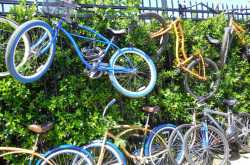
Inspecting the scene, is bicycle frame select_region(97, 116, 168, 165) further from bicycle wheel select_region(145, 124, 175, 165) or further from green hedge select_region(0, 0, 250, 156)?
green hedge select_region(0, 0, 250, 156)

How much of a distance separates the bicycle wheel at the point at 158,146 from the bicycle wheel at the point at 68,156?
4.28 ft

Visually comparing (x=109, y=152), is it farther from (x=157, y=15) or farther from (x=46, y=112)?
(x=157, y=15)

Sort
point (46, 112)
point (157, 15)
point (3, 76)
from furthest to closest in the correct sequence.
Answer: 1. point (157, 15)
2. point (46, 112)
3. point (3, 76)

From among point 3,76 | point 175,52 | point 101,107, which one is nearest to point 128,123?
point 101,107

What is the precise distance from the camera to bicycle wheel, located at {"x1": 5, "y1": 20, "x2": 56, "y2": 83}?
15.9ft

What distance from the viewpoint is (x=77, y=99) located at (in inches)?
238

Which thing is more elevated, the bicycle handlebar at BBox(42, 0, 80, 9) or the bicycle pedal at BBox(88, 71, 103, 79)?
the bicycle handlebar at BBox(42, 0, 80, 9)

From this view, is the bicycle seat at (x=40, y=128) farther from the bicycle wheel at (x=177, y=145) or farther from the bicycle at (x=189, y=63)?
the bicycle at (x=189, y=63)

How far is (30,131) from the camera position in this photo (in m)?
Result: 5.61

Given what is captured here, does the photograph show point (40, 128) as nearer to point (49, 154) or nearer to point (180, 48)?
point (49, 154)

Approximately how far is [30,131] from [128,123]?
1.80m

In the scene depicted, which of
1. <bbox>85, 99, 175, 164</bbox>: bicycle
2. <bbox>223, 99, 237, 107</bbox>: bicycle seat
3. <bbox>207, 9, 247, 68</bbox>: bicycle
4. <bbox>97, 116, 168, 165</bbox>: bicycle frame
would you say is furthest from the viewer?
<bbox>207, 9, 247, 68</bbox>: bicycle

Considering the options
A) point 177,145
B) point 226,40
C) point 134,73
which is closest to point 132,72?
point 134,73

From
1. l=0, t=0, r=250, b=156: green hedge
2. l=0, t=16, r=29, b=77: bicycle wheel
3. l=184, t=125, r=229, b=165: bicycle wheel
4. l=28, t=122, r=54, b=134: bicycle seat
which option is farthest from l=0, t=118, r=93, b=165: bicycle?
l=184, t=125, r=229, b=165: bicycle wheel
